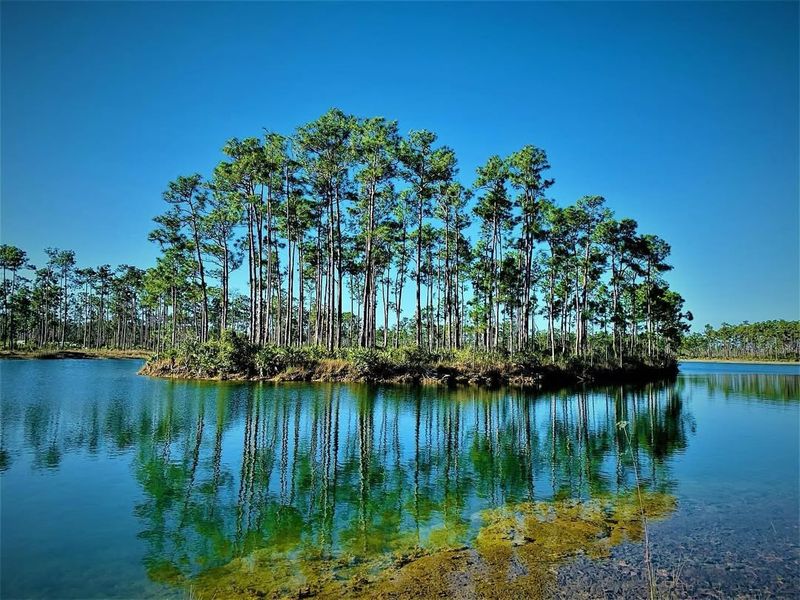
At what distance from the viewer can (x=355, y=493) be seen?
31.8 ft

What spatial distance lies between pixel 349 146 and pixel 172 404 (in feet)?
74.9

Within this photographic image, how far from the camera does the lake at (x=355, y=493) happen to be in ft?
21.2

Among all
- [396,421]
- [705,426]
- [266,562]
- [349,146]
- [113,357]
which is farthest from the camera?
[113,357]

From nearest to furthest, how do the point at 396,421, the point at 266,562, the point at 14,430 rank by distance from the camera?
the point at 266,562 < the point at 14,430 < the point at 396,421

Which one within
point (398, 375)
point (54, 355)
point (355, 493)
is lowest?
point (355, 493)

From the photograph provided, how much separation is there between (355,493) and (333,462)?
8.55ft

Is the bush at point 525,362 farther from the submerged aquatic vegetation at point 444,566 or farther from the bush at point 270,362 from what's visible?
the submerged aquatic vegetation at point 444,566

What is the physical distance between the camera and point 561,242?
4775 centimetres

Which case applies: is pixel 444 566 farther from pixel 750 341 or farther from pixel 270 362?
pixel 750 341

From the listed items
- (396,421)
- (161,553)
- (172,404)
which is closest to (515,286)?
(396,421)

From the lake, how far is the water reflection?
0.06 meters

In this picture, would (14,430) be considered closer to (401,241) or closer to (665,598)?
(665,598)

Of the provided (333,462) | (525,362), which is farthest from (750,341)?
(333,462)

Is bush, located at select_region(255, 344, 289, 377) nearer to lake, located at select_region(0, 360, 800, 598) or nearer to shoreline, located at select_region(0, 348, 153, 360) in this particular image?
lake, located at select_region(0, 360, 800, 598)
